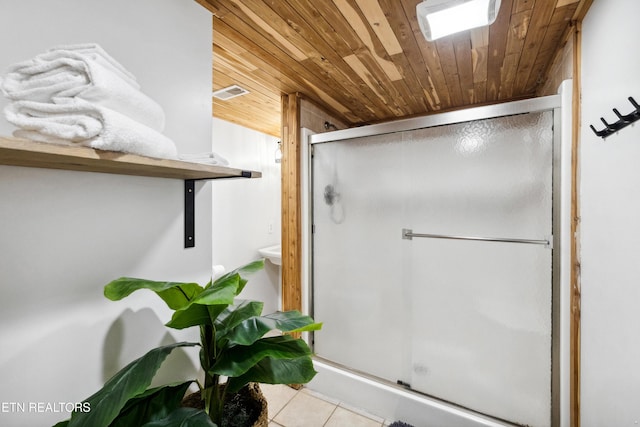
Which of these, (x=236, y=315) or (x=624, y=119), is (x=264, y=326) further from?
(x=624, y=119)

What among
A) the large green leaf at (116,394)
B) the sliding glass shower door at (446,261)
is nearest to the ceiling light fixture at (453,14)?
the sliding glass shower door at (446,261)

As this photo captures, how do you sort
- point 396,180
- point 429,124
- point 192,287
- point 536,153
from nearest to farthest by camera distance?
point 192,287, point 536,153, point 429,124, point 396,180

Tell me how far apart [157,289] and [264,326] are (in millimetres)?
295

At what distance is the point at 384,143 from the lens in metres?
1.74

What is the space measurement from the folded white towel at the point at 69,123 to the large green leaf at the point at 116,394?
512 millimetres

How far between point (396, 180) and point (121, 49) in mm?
1446

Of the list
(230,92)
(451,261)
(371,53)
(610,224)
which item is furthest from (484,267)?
(230,92)

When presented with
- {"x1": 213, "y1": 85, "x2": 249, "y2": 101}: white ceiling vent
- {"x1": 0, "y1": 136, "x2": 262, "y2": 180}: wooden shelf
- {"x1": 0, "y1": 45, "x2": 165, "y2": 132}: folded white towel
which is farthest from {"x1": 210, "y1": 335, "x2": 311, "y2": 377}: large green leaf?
{"x1": 213, "y1": 85, "x2": 249, "y2": 101}: white ceiling vent

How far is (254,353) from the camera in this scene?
72 cm

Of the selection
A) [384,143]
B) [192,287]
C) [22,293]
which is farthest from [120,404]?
[384,143]

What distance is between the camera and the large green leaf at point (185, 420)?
0.63 meters

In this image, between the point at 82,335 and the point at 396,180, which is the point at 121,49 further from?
the point at 396,180

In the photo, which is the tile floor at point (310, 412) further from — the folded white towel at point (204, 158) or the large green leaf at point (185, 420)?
the folded white towel at point (204, 158)

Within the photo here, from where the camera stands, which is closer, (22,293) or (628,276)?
Answer: (22,293)
